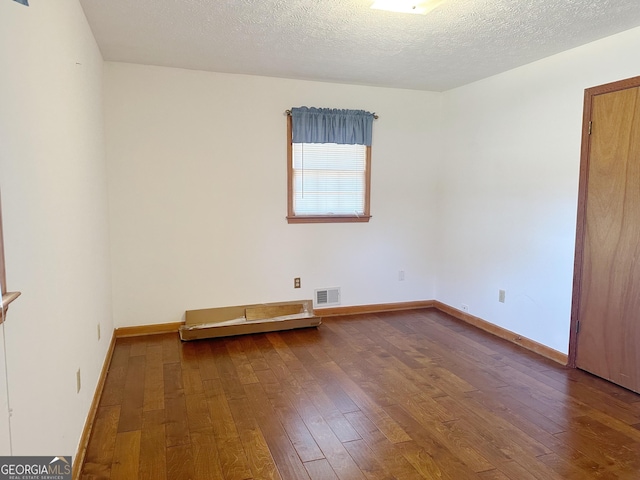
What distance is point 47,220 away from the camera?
5.57 ft

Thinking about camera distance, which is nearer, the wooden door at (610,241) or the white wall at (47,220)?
the white wall at (47,220)

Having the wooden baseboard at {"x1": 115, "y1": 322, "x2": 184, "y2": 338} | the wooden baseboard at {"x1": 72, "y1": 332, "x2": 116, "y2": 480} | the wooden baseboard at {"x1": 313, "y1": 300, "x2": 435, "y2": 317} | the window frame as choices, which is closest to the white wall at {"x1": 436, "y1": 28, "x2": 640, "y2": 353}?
the wooden baseboard at {"x1": 313, "y1": 300, "x2": 435, "y2": 317}

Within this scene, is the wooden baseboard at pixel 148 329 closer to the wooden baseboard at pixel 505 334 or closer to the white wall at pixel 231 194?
the white wall at pixel 231 194

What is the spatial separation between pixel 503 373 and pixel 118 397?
2719 millimetres

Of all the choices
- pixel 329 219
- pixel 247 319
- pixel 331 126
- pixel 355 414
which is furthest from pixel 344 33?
pixel 247 319

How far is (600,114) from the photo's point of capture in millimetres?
3059

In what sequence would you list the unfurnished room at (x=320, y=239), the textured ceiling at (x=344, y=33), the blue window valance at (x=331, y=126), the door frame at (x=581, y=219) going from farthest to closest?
the blue window valance at (x=331, y=126), the door frame at (x=581, y=219), the textured ceiling at (x=344, y=33), the unfurnished room at (x=320, y=239)

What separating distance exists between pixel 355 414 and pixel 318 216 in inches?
89.7

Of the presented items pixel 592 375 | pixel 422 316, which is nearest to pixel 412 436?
pixel 592 375

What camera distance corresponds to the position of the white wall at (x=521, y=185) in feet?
10.8

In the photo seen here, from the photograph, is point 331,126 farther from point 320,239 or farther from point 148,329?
point 148,329

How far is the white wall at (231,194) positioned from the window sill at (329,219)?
66 millimetres

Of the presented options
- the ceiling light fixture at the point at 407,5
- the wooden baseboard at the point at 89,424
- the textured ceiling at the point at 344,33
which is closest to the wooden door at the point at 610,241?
the textured ceiling at the point at 344,33

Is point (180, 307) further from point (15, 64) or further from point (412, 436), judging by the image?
point (15, 64)
